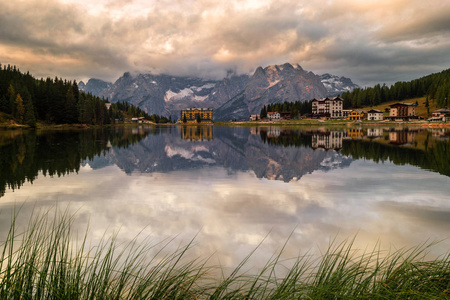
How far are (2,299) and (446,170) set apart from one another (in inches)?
1189

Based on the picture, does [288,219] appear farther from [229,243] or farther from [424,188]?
[424,188]

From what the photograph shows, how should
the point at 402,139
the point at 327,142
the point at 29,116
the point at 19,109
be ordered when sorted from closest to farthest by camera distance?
the point at 327,142 < the point at 402,139 < the point at 29,116 < the point at 19,109

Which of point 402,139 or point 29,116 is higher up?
point 29,116

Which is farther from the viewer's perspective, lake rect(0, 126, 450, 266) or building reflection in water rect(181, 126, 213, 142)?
building reflection in water rect(181, 126, 213, 142)

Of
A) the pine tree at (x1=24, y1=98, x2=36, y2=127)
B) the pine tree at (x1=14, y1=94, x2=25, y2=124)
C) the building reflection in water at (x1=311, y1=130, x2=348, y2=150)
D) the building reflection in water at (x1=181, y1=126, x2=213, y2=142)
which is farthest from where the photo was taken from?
the pine tree at (x1=14, y1=94, x2=25, y2=124)

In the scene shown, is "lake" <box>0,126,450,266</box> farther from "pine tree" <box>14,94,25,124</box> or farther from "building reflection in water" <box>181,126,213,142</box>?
"pine tree" <box>14,94,25,124</box>

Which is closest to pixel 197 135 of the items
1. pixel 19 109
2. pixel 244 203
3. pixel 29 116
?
pixel 29 116

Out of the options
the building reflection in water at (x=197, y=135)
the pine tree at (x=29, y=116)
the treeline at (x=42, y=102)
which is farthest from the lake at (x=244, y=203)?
the treeline at (x=42, y=102)

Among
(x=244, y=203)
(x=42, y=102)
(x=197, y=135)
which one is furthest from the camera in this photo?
(x=42, y=102)

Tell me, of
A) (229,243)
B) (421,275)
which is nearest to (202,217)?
(229,243)

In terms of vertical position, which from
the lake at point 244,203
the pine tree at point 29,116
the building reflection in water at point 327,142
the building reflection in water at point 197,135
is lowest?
the lake at point 244,203

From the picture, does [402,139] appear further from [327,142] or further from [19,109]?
[19,109]

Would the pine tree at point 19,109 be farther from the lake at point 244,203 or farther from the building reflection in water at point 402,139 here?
the building reflection in water at point 402,139

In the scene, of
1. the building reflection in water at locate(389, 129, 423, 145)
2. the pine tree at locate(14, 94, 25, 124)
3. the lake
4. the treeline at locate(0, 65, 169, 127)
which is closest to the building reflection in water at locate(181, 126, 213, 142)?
the building reflection in water at locate(389, 129, 423, 145)
